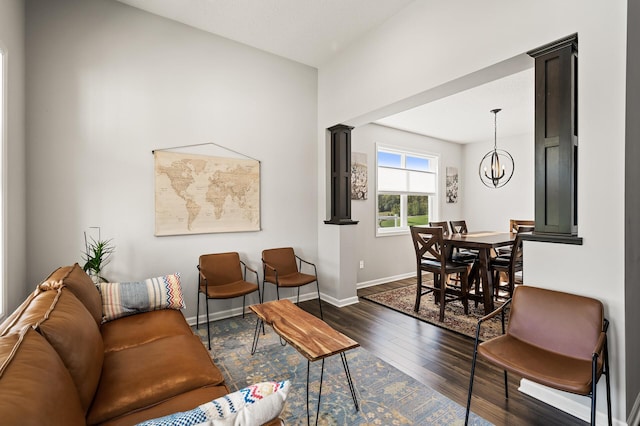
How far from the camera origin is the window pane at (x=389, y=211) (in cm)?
535

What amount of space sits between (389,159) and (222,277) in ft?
11.7

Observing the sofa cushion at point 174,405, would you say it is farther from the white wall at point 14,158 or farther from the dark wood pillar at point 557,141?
the dark wood pillar at point 557,141

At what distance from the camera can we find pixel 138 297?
91.9 inches

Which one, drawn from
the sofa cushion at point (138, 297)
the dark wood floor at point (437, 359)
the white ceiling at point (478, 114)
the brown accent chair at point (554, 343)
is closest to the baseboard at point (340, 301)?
the dark wood floor at point (437, 359)

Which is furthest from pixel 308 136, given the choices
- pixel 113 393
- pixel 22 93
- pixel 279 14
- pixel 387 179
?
pixel 113 393

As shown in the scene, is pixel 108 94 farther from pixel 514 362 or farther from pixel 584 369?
pixel 584 369

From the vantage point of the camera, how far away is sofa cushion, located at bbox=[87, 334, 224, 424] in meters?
1.29

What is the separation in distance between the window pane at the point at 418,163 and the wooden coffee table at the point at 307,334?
4.21m

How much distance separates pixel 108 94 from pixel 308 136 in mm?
2195

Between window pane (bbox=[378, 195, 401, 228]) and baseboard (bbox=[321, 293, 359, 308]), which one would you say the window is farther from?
baseboard (bbox=[321, 293, 359, 308])

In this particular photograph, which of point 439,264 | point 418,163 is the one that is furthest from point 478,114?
point 439,264

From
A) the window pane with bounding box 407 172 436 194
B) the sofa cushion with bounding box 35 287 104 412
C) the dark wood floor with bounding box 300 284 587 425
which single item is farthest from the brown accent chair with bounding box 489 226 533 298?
the sofa cushion with bounding box 35 287 104 412

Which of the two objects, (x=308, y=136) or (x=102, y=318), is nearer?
(x=102, y=318)

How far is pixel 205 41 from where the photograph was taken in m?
3.34
